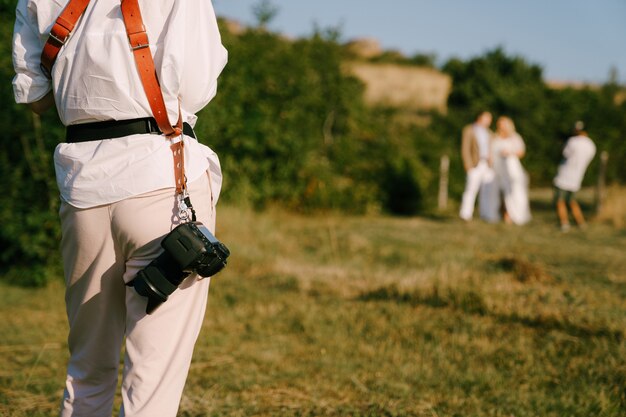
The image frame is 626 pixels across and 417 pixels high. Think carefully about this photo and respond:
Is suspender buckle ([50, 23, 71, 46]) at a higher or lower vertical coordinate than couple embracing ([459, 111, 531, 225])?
higher

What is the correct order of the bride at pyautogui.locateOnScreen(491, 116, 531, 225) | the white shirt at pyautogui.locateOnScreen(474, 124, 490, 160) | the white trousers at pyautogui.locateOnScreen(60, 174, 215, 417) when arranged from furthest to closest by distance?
1. the bride at pyautogui.locateOnScreen(491, 116, 531, 225)
2. the white shirt at pyautogui.locateOnScreen(474, 124, 490, 160)
3. the white trousers at pyautogui.locateOnScreen(60, 174, 215, 417)

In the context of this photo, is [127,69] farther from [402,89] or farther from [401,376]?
[402,89]

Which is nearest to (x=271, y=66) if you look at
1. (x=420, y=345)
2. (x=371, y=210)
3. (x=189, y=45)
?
(x=371, y=210)

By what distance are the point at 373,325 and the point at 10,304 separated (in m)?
3.64

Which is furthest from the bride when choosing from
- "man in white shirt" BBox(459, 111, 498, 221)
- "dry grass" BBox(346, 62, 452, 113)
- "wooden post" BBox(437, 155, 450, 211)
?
"dry grass" BBox(346, 62, 452, 113)

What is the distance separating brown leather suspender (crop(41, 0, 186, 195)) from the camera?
6.64ft

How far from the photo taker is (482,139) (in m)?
13.5

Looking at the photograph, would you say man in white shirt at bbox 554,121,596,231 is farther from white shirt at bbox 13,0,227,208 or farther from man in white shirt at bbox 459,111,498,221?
white shirt at bbox 13,0,227,208

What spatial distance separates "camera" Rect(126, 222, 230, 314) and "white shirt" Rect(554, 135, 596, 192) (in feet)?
38.8

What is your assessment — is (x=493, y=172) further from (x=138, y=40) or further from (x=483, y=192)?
(x=138, y=40)

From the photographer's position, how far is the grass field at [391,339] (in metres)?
3.77

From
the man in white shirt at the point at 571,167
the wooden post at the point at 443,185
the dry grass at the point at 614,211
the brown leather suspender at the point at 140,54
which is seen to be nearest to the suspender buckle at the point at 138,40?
the brown leather suspender at the point at 140,54

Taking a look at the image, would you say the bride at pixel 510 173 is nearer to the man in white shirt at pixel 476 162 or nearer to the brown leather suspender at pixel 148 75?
the man in white shirt at pixel 476 162

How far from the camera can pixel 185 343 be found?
7.25ft
